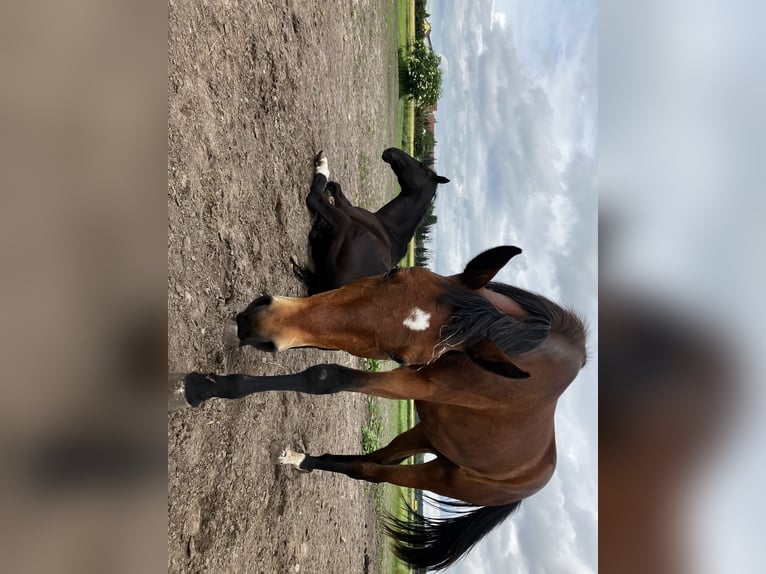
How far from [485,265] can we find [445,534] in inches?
94.0

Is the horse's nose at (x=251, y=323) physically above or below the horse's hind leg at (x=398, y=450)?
above

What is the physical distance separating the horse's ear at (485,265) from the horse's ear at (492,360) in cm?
33

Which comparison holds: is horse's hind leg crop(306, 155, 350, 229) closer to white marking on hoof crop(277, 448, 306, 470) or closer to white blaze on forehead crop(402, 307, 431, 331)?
white marking on hoof crop(277, 448, 306, 470)

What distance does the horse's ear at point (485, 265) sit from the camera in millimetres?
2523

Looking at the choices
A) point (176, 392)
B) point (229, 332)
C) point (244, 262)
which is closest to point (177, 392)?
point (176, 392)

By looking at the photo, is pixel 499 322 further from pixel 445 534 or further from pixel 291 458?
pixel 291 458

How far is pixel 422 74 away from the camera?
17.3 metres

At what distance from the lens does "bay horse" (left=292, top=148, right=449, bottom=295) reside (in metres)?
4.48

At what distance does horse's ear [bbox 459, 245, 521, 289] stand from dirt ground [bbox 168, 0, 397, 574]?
5.09 ft

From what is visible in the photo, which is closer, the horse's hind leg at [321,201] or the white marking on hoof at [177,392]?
the white marking on hoof at [177,392]

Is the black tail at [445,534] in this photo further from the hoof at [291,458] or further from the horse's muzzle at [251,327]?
the horse's muzzle at [251,327]

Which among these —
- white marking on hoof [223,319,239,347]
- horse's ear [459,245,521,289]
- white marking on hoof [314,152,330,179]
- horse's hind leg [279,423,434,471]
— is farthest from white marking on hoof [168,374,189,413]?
white marking on hoof [314,152,330,179]

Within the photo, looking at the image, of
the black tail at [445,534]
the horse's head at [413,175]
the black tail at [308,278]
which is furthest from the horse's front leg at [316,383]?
the horse's head at [413,175]
